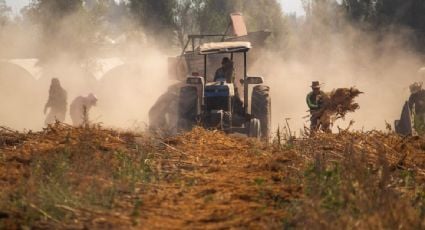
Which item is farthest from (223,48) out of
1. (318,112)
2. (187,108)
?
(318,112)

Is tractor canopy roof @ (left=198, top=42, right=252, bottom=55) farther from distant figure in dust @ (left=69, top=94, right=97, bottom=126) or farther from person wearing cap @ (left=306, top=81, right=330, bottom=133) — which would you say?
distant figure in dust @ (left=69, top=94, right=97, bottom=126)

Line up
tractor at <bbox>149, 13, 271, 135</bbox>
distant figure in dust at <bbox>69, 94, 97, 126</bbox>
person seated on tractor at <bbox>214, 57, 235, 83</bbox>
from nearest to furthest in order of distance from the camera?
person seated on tractor at <bbox>214, 57, 235, 83</bbox> < tractor at <bbox>149, 13, 271, 135</bbox> < distant figure in dust at <bbox>69, 94, 97, 126</bbox>

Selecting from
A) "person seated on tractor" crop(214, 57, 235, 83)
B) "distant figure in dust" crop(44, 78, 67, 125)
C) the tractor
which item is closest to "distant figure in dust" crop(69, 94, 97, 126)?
"distant figure in dust" crop(44, 78, 67, 125)

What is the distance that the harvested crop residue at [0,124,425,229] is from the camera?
626 cm

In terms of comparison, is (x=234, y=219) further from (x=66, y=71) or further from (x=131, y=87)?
(x=66, y=71)

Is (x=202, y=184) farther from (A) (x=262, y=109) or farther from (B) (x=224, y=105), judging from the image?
(A) (x=262, y=109)

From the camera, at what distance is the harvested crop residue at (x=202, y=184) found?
626 centimetres

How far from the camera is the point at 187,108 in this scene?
15.3m

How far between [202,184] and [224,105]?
720cm

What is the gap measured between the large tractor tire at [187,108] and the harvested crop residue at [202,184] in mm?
4145

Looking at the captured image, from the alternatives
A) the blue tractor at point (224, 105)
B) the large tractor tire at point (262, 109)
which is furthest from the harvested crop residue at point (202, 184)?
the large tractor tire at point (262, 109)

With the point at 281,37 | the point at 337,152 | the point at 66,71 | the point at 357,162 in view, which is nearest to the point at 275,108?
the point at 66,71

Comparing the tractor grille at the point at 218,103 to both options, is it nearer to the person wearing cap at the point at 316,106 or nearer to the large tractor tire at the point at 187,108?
the large tractor tire at the point at 187,108

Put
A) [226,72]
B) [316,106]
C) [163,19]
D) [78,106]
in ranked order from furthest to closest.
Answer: [163,19]
[78,106]
[226,72]
[316,106]
